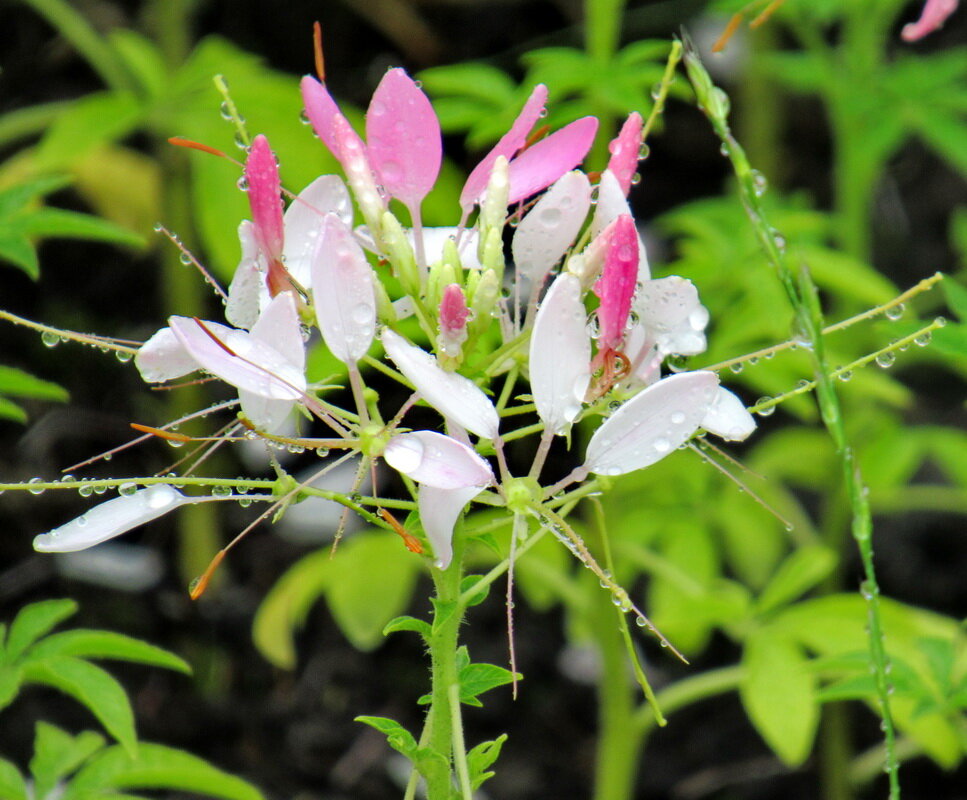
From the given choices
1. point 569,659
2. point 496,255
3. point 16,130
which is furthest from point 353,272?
point 569,659

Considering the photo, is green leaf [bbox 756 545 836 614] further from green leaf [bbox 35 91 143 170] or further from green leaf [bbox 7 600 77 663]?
green leaf [bbox 35 91 143 170]

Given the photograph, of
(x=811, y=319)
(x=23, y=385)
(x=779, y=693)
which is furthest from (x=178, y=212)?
(x=811, y=319)

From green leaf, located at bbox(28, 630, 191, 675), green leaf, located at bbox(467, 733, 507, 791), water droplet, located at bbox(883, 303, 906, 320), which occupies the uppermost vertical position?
water droplet, located at bbox(883, 303, 906, 320)

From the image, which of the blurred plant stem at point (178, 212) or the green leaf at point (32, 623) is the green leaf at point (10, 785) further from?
the blurred plant stem at point (178, 212)

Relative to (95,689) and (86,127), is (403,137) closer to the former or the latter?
(95,689)

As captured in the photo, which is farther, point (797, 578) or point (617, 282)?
point (797, 578)

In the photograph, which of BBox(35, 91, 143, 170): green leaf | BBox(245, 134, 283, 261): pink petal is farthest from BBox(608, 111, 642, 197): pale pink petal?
BBox(35, 91, 143, 170): green leaf

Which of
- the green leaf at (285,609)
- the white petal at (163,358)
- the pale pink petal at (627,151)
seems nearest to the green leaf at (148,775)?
the white petal at (163,358)

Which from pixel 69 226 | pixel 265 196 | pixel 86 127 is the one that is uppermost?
pixel 86 127
